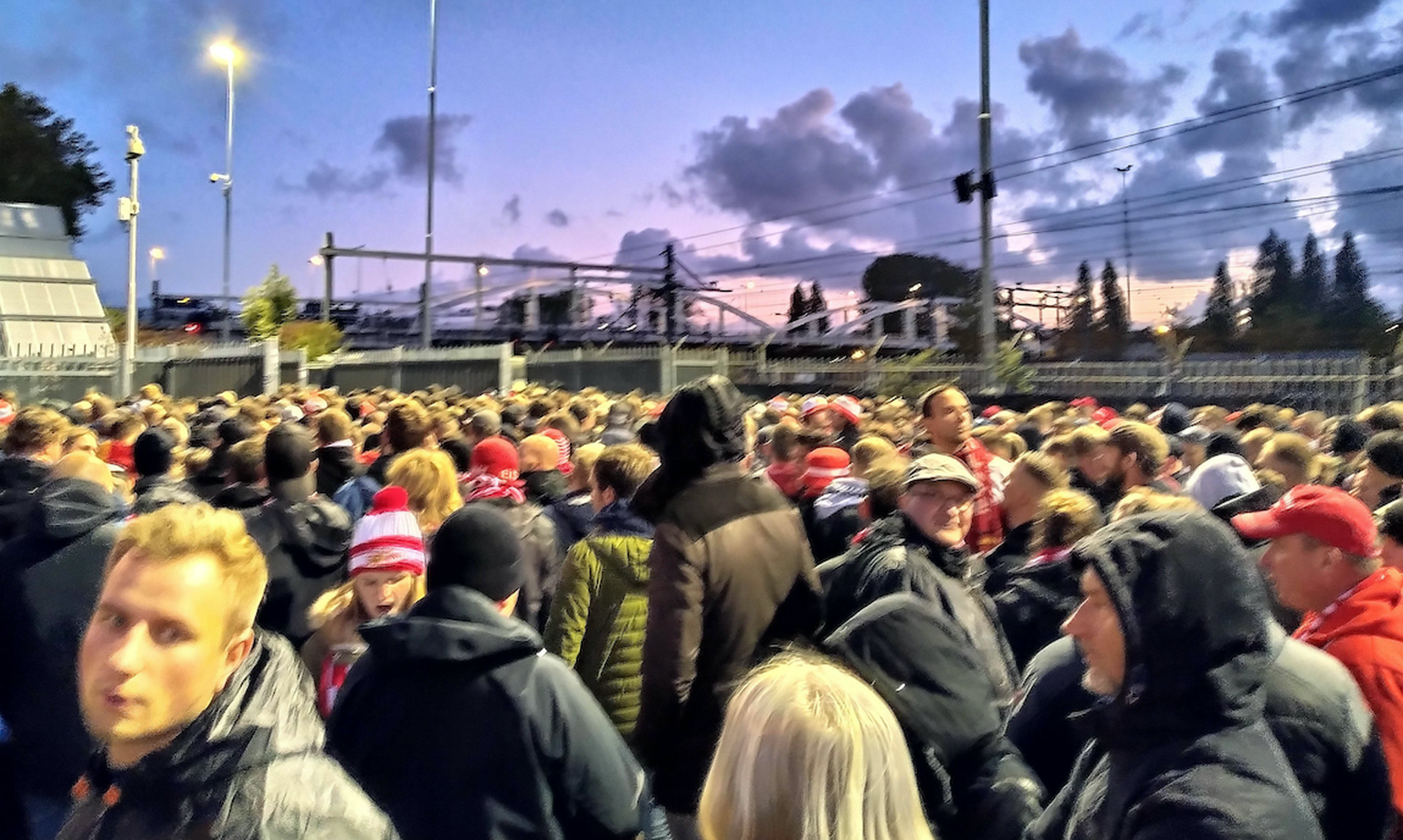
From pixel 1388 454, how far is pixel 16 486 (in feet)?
22.2

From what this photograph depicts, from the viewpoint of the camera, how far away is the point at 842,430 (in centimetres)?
882

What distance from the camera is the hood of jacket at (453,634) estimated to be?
2400 millimetres

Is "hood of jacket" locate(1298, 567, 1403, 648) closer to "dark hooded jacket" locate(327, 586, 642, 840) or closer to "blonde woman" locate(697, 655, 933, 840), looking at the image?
"blonde woman" locate(697, 655, 933, 840)

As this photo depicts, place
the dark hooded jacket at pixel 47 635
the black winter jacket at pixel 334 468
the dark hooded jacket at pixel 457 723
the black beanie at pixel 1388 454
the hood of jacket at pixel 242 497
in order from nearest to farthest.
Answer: the dark hooded jacket at pixel 457 723
the dark hooded jacket at pixel 47 635
the hood of jacket at pixel 242 497
the black beanie at pixel 1388 454
the black winter jacket at pixel 334 468

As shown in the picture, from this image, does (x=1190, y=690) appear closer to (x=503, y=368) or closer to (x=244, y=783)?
(x=244, y=783)

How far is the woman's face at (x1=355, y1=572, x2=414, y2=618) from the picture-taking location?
3141 millimetres

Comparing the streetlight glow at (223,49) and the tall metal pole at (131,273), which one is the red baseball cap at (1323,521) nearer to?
the tall metal pole at (131,273)

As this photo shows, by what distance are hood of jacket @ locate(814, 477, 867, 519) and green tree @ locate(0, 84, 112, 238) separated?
53.4m

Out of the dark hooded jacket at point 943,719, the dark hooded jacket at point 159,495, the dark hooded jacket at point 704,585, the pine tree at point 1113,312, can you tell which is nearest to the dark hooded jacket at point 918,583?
the dark hooded jacket at point 704,585

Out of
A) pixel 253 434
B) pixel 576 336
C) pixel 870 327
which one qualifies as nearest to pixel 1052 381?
pixel 253 434

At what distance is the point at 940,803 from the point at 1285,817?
30.1 inches

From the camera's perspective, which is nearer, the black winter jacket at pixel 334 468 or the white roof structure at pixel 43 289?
the black winter jacket at pixel 334 468

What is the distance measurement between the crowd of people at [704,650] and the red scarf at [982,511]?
0.03 metres

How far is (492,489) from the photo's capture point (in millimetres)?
5066
